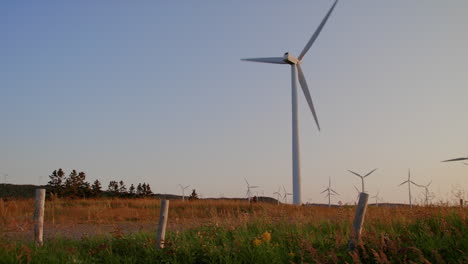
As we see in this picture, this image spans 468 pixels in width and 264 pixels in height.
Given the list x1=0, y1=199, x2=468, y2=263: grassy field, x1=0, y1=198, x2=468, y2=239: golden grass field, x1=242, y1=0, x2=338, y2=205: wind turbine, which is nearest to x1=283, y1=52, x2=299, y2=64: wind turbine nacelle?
x1=242, y1=0, x2=338, y2=205: wind turbine

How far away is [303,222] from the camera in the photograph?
11.4 m

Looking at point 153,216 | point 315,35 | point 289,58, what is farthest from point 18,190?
point 153,216

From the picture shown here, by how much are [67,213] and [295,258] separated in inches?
612

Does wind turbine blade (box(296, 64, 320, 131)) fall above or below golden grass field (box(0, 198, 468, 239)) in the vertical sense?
above

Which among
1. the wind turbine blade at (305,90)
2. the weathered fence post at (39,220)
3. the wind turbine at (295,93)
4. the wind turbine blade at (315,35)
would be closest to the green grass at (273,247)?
the weathered fence post at (39,220)

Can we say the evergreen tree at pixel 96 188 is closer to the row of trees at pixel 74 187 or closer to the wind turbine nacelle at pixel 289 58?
the row of trees at pixel 74 187

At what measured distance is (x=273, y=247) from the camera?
8.27 metres

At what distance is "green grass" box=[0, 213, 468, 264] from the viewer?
7.56 m

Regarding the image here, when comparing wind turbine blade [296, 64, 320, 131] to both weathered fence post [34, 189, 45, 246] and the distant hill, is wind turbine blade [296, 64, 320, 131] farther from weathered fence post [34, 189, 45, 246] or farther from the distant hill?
the distant hill

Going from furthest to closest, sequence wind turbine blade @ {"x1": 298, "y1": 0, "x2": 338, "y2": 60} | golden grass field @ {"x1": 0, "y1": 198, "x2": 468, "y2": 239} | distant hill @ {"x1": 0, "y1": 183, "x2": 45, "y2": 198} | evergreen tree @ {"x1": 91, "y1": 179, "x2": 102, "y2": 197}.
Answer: distant hill @ {"x1": 0, "y1": 183, "x2": 45, "y2": 198}, evergreen tree @ {"x1": 91, "y1": 179, "x2": 102, "y2": 197}, wind turbine blade @ {"x1": 298, "y1": 0, "x2": 338, "y2": 60}, golden grass field @ {"x1": 0, "y1": 198, "x2": 468, "y2": 239}

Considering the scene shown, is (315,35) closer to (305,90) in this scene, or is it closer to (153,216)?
(305,90)

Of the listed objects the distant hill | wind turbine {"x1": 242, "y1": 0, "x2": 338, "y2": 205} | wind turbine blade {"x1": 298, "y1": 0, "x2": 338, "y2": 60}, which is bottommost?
the distant hill

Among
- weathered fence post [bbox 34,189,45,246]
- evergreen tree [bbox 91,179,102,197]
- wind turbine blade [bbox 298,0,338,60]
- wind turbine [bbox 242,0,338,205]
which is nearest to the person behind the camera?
weathered fence post [bbox 34,189,45,246]

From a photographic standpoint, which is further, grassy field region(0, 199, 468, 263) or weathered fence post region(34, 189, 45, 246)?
weathered fence post region(34, 189, 45, 246)
